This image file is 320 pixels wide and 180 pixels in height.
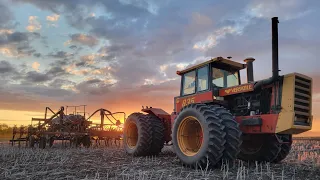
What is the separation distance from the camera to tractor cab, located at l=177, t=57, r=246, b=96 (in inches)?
367

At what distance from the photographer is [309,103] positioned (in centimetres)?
802

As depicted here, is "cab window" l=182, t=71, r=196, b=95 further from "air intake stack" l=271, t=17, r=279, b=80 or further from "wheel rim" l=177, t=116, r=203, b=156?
"air intake stack" l=271, t=17, r=279, b=80

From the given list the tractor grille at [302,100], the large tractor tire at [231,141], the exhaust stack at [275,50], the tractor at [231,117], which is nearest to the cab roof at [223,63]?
the tractor at [231,117]

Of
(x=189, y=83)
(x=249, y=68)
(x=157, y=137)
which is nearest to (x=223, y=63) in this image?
(x=249, y=68)

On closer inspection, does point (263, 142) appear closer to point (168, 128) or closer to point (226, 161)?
point (226, 161)

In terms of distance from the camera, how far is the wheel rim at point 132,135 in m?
12.0

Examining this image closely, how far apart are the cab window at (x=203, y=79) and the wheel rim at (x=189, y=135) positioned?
139 cm

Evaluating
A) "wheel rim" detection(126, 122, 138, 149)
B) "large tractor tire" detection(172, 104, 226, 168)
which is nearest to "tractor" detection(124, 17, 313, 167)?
"large tractor tire" detection(172, 104, 226, 168)

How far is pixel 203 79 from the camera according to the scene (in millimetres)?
9562

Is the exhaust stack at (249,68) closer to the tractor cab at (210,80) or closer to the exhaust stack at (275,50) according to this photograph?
→ the tractor cab at (210,80)

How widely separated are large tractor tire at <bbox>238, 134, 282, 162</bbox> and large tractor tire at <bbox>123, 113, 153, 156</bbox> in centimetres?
328

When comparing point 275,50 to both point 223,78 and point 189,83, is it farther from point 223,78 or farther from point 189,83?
point 189,83

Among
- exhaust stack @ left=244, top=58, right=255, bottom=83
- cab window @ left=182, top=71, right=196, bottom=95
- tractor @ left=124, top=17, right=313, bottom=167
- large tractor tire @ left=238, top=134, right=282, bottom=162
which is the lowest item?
large tractor tire @ left=238, top=134, right=282, bottom=162

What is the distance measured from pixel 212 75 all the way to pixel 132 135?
15.2ft
